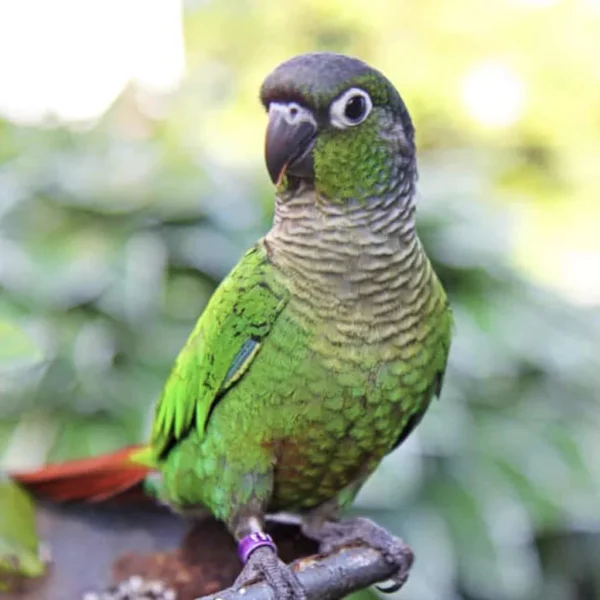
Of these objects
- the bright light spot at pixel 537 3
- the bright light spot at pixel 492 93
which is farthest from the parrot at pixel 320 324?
the bright light spot at pixel 537 3

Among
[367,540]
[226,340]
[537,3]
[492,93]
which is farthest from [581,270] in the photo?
[226,340]

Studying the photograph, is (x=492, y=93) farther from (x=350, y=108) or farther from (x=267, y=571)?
(x=267, y=571)

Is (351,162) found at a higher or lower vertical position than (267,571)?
higher

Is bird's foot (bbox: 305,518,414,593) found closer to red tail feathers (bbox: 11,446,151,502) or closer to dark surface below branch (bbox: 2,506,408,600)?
dark surface below branch (bbox: 2,506,408,600)

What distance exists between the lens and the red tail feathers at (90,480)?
94 cm

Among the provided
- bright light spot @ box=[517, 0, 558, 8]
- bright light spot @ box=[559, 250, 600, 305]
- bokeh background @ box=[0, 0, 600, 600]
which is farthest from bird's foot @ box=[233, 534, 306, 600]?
bright light spot @ box=[517, 0, 558, 8]

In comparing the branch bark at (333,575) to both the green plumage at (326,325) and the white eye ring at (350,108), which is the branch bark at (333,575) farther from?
the white eye ring at (350,108)

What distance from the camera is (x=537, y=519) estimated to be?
1.86 meters

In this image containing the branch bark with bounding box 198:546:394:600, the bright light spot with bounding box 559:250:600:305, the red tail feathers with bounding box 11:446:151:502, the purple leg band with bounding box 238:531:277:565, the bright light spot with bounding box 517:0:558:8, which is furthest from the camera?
the bright light spot with bounding box 517:0:558:8

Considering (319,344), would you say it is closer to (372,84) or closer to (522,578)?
(372,84)

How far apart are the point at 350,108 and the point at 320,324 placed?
204 millimetres

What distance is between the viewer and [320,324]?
770 mm

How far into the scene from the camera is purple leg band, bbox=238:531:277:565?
804 mm

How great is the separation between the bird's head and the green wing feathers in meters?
0.10
